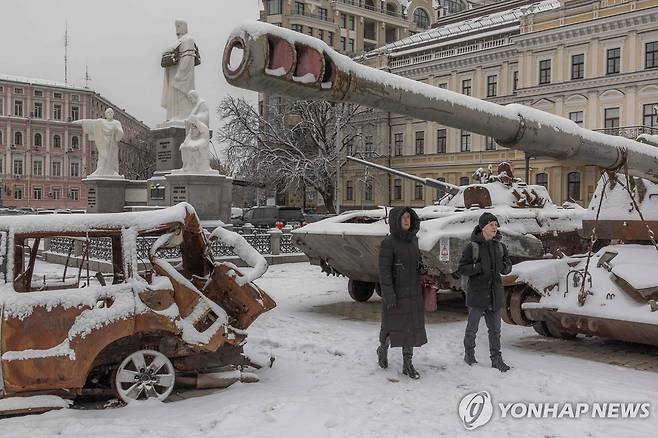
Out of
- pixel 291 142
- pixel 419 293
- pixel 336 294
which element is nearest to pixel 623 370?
pixel 419 293

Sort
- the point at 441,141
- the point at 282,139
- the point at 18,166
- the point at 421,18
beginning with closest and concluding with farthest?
the point at 282,139, the point at 441,141, the point at 421,18, the point at 18,166

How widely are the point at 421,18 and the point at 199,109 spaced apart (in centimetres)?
5278

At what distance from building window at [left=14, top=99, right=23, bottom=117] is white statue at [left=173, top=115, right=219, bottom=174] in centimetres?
6599

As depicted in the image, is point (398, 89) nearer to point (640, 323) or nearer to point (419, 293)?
point (419, 293)

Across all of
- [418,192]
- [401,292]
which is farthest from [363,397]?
[418,192]

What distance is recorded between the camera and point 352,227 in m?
9.77

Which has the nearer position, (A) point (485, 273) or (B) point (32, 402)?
(B) point (32, 402)

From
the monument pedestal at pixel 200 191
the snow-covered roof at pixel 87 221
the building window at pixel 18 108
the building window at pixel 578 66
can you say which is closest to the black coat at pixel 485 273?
the snow-covered roof at pixel 87 221

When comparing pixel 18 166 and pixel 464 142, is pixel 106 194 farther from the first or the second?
pixel 18 166

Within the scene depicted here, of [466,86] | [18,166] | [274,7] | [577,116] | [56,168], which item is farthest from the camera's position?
[56,168]

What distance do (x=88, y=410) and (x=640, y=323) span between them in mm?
5145

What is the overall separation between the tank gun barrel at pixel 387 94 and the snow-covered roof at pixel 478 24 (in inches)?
1485

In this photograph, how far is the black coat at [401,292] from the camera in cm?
634

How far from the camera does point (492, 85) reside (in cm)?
4266
